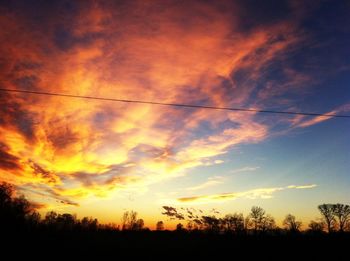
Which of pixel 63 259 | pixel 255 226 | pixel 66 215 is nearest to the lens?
pixel 63 259

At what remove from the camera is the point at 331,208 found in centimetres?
10812

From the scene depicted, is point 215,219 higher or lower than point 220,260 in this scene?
higher

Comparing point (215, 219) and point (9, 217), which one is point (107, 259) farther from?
point (215, 219)

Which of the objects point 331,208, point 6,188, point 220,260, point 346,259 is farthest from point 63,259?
point 331,208

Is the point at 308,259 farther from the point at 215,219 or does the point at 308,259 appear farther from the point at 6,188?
the point at 215,219

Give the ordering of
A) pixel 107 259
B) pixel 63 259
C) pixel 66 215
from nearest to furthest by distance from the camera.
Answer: pixel 63 259
pixel 107 259
pixel 66 215

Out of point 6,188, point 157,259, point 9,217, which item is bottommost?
point 157,259

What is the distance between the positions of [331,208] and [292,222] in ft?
67.8

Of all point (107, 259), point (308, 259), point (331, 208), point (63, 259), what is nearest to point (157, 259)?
point (107, 259)

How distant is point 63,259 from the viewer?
25.9 metres

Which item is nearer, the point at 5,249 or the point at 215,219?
the point at 5,249

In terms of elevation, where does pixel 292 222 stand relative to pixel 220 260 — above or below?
above

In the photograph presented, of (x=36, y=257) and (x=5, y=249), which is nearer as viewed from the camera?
(x=36, y=257)

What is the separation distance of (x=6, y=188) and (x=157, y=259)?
121 feet
